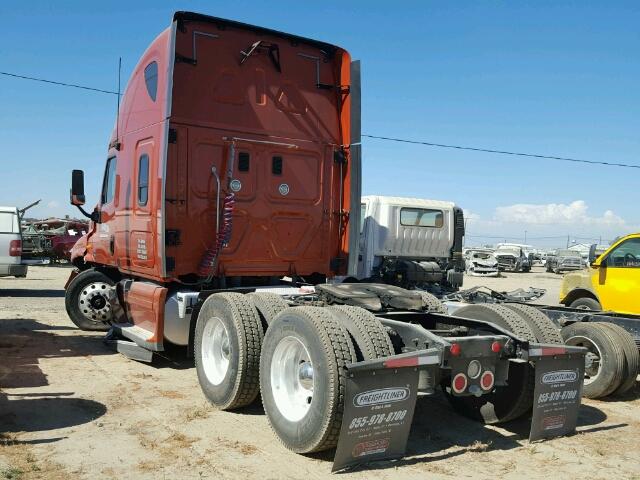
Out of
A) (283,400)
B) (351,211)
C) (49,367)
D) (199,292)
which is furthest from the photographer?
(351,211)

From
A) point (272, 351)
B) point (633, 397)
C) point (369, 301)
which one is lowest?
point (633, 397)

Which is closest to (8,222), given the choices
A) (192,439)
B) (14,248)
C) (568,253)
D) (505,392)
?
(14,248)

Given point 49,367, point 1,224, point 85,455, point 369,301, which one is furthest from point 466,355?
point 1,224

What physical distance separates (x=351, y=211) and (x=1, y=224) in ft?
32.8

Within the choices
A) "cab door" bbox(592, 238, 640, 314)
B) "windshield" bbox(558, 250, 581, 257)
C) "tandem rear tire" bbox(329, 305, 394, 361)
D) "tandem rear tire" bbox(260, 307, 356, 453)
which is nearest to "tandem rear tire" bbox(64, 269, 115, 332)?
"tandem rear tire" bbox(260, 307, 356, 453)

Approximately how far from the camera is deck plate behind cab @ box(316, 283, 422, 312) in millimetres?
5191

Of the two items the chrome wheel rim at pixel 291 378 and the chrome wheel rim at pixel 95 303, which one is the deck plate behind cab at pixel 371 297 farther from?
the chrome wheel rim at pixel 95 303

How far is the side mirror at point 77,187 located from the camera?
27.5 ft

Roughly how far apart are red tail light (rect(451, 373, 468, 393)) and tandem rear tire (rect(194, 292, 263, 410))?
1.69 m

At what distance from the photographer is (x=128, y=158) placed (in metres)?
7.67

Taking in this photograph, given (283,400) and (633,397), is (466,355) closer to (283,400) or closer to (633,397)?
(283,400)

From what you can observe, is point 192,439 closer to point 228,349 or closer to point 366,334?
point 228,349

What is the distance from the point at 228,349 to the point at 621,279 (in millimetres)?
5927

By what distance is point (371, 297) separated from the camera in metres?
5.27
